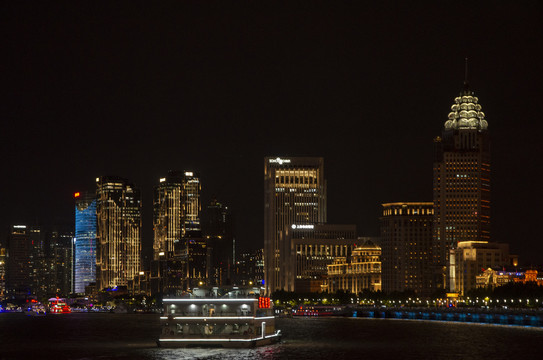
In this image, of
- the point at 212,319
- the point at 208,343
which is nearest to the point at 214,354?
the point at 208,343

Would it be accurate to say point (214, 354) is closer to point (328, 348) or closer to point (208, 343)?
point (208, 343)

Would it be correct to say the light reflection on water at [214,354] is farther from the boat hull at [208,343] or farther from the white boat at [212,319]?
the white boat at [212,319]

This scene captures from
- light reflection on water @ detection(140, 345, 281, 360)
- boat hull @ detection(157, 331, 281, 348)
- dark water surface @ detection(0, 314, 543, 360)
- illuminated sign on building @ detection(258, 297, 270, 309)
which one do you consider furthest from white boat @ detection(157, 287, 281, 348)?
illuminated sign on building @ detection(258, 297, 270, 309)

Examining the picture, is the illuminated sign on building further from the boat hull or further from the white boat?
the boat hull

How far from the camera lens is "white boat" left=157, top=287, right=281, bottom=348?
141900 millimetres

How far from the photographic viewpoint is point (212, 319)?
141625mm

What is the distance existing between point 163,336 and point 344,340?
169ft

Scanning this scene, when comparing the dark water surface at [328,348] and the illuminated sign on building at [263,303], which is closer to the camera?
the dark water surface at [328,348]

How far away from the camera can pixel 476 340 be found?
178000 mm

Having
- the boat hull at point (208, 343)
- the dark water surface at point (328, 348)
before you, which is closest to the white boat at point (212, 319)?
the boat hull at point (208, 343)

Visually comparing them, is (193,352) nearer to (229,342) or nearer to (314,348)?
(229,342)

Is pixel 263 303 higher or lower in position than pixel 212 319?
higher

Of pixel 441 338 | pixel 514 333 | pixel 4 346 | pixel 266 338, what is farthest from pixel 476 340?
pixel 4 346

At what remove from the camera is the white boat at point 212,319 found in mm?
141900
